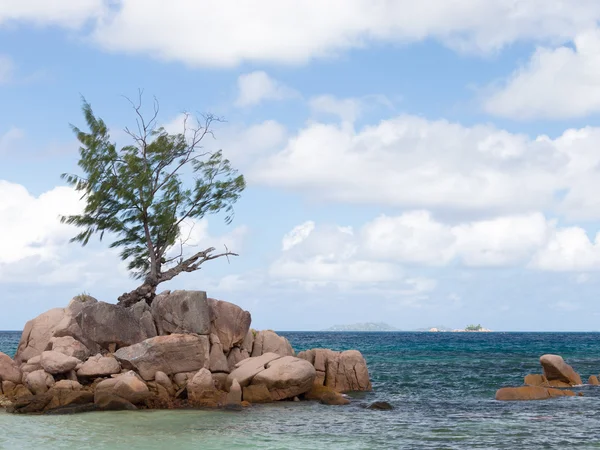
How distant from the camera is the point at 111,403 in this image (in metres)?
28.7

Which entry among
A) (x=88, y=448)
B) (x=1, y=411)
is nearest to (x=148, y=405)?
(x=1, y=411)

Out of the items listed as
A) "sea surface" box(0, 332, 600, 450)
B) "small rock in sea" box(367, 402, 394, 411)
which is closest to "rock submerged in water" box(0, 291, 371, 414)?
"sea surface" box(0, 332, 600, 450)

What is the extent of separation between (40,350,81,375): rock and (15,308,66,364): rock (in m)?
2.95

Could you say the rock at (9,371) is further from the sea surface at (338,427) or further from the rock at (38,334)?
the sea surface at (338,427)

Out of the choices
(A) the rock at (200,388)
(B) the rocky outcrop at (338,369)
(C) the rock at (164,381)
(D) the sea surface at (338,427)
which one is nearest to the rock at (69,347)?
(C) the rock at (164,381)

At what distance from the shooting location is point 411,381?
148ft

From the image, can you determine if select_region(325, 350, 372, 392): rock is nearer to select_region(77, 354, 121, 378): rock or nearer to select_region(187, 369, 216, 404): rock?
select_region(187, 369, 216, 404): rock

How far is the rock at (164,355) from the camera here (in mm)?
30828

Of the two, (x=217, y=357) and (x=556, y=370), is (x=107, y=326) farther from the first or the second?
(x=556, y=370)

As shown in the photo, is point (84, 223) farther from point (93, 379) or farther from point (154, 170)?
point (93, 379)

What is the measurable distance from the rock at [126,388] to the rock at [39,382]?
2.38 metres

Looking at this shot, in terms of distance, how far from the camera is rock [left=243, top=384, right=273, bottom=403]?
31344mm

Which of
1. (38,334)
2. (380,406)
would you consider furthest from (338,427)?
(38,334)

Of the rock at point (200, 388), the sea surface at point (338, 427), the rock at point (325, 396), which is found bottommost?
the sea surface at point (338, 427)
